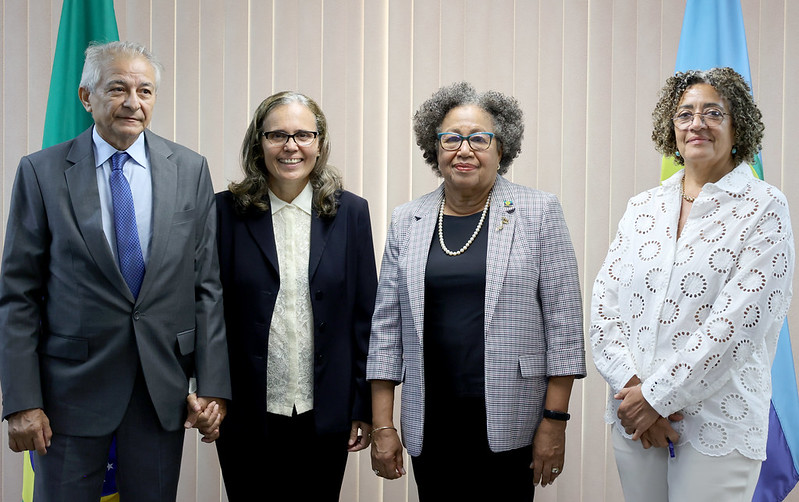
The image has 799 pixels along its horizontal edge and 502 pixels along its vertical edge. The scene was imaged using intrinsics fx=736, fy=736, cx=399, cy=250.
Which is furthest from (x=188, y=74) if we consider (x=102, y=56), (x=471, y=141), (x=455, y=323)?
(x=455, y=323)

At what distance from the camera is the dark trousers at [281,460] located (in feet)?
6.86

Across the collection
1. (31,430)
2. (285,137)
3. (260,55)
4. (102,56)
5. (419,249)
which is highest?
(260,55)

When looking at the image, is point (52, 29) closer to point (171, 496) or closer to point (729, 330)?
point (171, 496)

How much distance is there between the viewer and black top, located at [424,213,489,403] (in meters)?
1.93

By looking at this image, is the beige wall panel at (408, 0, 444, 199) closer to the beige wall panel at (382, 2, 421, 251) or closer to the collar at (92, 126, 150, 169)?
the beige wall panel at (382, 2, 421, 251)

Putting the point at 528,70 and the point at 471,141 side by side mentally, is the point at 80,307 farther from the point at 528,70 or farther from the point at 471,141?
the point at 528,70

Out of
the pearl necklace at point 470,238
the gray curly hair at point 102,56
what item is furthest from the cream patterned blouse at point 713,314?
the gray curly hair at point 102,56

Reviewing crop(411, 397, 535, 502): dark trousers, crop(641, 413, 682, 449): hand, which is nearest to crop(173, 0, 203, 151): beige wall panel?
crop(411, 397, 535, 502): dark trousers

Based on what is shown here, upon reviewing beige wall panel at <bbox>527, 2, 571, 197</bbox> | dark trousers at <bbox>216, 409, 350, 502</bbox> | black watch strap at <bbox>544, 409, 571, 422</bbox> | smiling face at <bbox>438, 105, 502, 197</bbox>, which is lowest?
dark trousers at <bbox>216, 409, 350, 502</bbox>

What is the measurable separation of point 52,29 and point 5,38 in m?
0.20

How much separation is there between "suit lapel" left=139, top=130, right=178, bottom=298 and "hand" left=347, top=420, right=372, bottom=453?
0.72m

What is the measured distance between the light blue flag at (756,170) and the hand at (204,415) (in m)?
1.66

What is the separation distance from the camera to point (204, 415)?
1986 mm

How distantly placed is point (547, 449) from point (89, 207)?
1348mm
